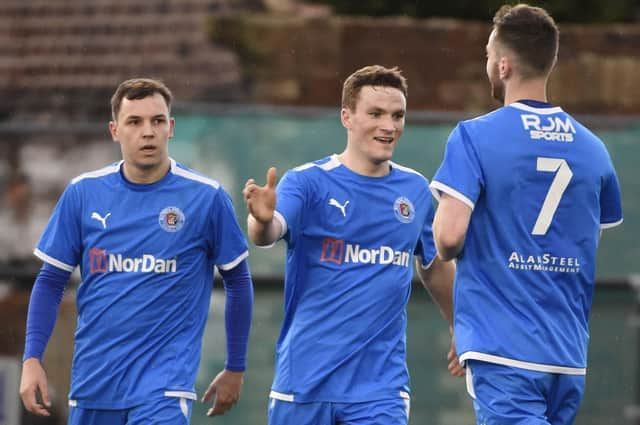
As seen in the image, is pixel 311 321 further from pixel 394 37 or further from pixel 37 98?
pixel 37 98

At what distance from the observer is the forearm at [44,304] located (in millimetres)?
7500

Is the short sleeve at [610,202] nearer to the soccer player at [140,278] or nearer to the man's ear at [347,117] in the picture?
the man's ear at [347,117]

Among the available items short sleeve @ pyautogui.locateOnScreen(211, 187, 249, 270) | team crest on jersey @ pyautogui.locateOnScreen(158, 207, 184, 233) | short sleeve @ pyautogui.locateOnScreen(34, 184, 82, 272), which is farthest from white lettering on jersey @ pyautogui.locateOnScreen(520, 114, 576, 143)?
short sleeve @ pyautogui.locateOnScreen(34, 184, 82, 272)

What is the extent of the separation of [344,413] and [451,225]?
146 centimetres

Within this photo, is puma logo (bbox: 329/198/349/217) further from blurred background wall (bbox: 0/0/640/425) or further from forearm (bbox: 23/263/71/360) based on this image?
blurred background wall (bbox: 0/0/640/425)

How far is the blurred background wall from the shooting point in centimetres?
1125

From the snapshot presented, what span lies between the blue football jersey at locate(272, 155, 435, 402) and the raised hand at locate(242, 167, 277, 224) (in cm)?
44

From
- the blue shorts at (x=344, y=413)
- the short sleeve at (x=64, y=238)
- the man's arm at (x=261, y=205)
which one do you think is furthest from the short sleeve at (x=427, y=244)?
the short sleeve at (x=64, y=238)

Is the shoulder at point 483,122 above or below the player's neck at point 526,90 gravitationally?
below

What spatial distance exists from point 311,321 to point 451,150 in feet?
4.71

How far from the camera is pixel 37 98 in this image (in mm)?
13289

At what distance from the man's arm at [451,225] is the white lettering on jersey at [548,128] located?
0.45 metres

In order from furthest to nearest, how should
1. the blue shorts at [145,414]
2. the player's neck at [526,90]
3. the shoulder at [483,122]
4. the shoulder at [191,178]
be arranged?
the shoulder at [191,178] → the blue shorts at [145,414] → the player's neck at [526,90] → the shoulder at [483,122]

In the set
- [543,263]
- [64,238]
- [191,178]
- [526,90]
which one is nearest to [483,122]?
[526,90]
